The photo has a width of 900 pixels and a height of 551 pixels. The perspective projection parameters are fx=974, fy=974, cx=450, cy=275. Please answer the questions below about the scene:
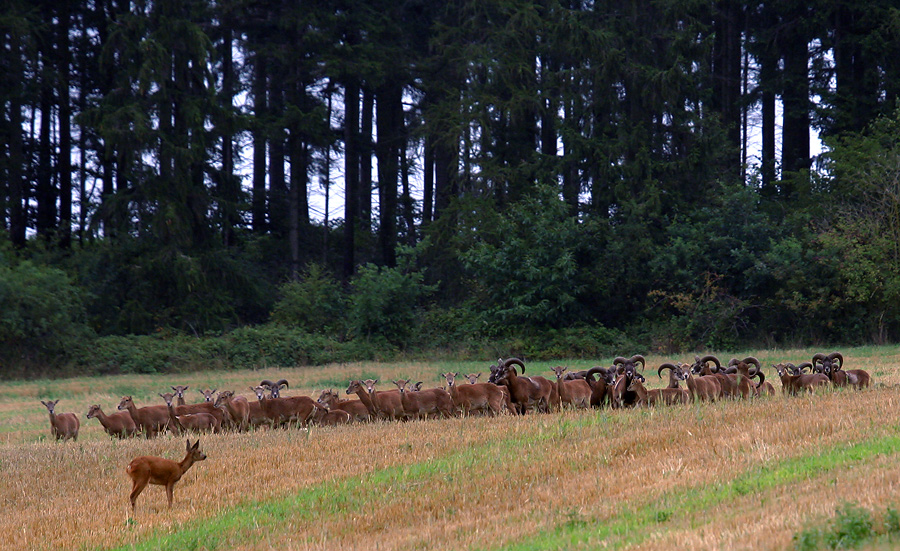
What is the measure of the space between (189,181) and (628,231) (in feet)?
61.8

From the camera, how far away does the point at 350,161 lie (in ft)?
165

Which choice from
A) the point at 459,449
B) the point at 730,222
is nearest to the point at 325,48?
the point at 730,222

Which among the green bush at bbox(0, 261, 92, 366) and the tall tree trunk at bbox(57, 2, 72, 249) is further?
the tall tree trunk at bbox(57, 2, 72, 249)

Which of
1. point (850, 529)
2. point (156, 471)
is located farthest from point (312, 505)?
point (850, 529)

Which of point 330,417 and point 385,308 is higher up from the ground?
point 385,308

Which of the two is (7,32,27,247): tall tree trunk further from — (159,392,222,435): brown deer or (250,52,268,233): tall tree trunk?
(159,392,222,435): brown deer

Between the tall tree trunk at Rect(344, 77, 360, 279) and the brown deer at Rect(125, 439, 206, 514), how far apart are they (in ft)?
124

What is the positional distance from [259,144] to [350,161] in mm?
6274

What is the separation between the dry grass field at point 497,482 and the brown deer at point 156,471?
0.27 m

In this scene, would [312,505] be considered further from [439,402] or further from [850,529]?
[439,402]

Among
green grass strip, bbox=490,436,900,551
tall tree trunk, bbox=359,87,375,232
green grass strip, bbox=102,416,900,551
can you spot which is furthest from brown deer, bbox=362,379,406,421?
tall tree trunk, bbox=359,87,375,232

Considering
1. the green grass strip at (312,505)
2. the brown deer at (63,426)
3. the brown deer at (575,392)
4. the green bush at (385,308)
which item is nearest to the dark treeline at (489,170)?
the green bush at (385,308)

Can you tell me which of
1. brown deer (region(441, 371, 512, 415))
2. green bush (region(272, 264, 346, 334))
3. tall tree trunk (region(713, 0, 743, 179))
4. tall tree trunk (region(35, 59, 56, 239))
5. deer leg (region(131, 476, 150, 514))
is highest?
tall tree trunk (region(713, 0, 743, 179))

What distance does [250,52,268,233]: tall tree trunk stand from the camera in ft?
154
